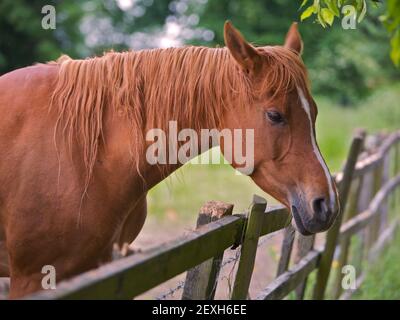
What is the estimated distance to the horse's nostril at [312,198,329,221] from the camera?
2539 mm

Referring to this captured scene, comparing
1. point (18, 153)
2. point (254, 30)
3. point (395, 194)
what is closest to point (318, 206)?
point (18, 153)

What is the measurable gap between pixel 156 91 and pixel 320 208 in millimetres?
955

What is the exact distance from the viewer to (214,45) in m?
9.44

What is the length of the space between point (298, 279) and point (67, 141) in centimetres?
178

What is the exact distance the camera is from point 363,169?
542 centimetres

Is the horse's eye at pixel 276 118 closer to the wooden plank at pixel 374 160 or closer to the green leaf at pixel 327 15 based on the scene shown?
the green leaf at pixel 327 15

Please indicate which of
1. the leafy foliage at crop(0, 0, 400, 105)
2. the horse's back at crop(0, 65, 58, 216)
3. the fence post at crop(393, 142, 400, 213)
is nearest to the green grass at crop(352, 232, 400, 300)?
the fence post at crop(393, 142, 400, 213)

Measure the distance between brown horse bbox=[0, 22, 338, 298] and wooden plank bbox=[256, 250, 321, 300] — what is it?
2.16 feet

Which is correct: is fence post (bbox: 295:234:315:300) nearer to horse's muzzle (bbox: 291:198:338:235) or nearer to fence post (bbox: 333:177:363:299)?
fence post (bbox: 333:177:363:299)

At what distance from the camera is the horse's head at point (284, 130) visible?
102 inches

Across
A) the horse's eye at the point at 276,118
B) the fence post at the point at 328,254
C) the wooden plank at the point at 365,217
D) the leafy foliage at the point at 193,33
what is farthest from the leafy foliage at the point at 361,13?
the leafy foliage at the point at 193,33

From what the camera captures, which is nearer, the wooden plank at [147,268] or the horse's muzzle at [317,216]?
the wooden plank at [147,268]

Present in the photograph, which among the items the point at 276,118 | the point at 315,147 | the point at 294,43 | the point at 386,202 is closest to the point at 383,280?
the point at 386,202

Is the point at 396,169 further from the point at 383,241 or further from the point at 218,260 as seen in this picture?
the point at 218,260
